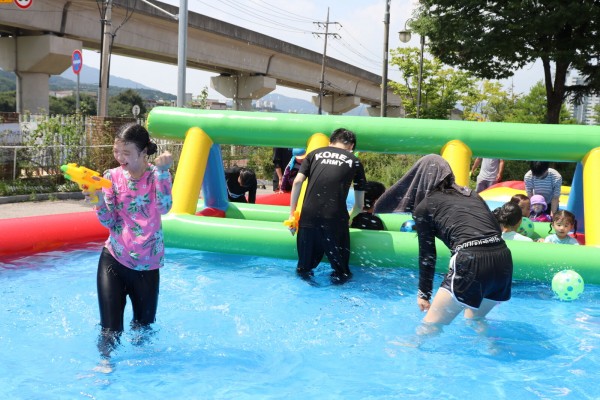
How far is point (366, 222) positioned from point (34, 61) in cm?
1869

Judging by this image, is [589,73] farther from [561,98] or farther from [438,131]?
[438,131]

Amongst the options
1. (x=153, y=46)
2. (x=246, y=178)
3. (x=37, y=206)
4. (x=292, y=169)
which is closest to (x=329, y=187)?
(x=246, y=178)

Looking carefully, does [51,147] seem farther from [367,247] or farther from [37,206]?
[367,247]

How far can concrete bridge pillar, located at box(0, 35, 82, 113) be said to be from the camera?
21172 mm

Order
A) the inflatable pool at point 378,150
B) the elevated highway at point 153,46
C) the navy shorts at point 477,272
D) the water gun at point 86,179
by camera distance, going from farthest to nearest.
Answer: the elevated highway at point 153,46, the inflatable pool at point 378,150, the navy shorts at point 477,272, the water gun at point 86,179

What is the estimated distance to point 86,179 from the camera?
11.0ft

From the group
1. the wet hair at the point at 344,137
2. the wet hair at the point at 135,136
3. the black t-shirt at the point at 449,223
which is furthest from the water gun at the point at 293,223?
the wet hair at the point at 135,136

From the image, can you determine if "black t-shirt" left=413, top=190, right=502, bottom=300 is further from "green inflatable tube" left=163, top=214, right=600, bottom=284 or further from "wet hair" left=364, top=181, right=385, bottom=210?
"wet hair" left=364, top=181, right=385, bottom=210

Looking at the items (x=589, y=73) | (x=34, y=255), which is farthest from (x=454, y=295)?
(x=589, y=73)

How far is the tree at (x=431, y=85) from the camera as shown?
37344 mm

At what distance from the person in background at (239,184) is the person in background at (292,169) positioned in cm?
66

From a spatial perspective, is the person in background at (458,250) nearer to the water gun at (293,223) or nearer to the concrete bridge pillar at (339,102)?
the water gun at (293,223)

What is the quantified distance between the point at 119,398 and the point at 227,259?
3443mm

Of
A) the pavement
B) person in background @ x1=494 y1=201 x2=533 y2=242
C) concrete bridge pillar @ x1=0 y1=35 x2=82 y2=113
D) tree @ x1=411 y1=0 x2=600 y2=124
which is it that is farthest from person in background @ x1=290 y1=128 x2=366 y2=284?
concrete bridge pillar @ x1=0 y1=35 x2=82 y2=113
